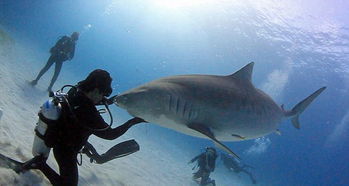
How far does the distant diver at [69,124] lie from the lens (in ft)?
12.6

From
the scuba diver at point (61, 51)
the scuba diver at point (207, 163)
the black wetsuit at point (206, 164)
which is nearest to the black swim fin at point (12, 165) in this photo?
the scuba diver at point (207, 163)

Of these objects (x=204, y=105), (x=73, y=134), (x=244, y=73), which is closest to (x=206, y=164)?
(x=244, y=73)

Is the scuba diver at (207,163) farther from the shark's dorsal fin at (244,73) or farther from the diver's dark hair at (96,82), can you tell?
the diver's dark hair at (96,82)

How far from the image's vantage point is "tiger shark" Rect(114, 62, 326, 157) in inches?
162

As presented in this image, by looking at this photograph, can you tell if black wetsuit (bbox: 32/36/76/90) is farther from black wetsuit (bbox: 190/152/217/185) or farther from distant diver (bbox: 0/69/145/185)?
distant diver (bbox: 0/69/145/185)

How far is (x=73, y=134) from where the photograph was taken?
3922 millimetres

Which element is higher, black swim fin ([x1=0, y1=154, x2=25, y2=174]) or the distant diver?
the distant diver

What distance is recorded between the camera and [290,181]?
140ft

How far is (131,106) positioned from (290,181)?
43505mm

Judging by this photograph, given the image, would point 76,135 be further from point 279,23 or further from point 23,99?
point 279,23

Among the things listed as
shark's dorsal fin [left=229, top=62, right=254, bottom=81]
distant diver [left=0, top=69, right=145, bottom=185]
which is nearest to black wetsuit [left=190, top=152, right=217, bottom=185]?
shark's dorsal fin [left=229, top=62, right=254, bottom=81]

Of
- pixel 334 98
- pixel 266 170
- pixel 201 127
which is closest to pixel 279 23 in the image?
pixel 266 170

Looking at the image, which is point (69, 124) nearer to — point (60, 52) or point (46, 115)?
point (46, 115)

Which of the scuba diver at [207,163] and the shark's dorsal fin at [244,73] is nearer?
the shark's dorsal fin at [244,73]
